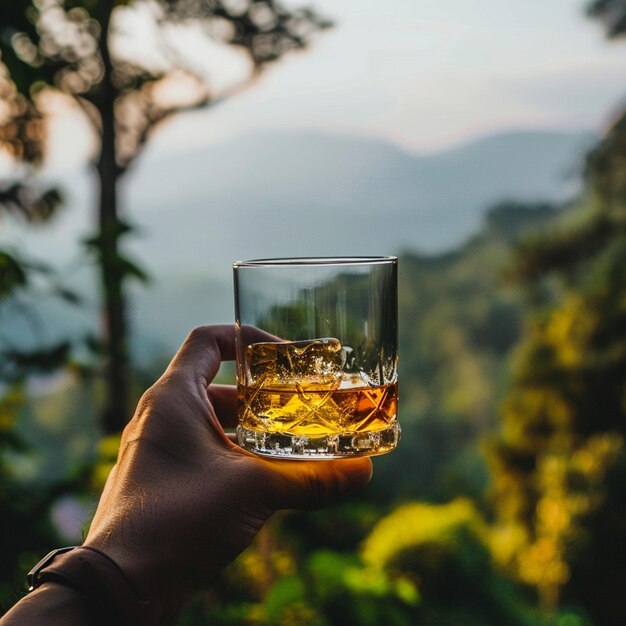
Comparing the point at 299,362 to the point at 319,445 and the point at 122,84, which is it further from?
the point at 122,84

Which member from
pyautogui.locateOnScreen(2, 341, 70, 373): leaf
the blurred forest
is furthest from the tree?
pyautogui.locateOnScreen(2, 341, 70, 373): leaf

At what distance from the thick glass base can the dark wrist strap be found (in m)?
0.37

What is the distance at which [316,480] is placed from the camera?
1.52 meters

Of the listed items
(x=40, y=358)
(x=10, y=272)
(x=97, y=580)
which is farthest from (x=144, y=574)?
(x=40, y=358)

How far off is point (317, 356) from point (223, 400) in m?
0.47

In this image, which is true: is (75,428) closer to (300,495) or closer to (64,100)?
(64,100)

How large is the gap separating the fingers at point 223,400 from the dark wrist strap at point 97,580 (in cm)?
63

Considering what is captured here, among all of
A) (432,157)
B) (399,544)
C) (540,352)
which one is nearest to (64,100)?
(399,544)

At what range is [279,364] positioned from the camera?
153 cm

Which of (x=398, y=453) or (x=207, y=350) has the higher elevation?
(x=207, y=350)

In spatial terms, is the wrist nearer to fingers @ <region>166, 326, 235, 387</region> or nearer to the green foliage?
fingers @ <region>166, 326, 235, 387</region>

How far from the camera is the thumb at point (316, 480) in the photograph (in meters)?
1.50

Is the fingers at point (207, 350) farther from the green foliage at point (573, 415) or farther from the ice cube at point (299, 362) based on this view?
the green foliage at point (573, 415)

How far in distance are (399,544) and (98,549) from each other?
5.90m
